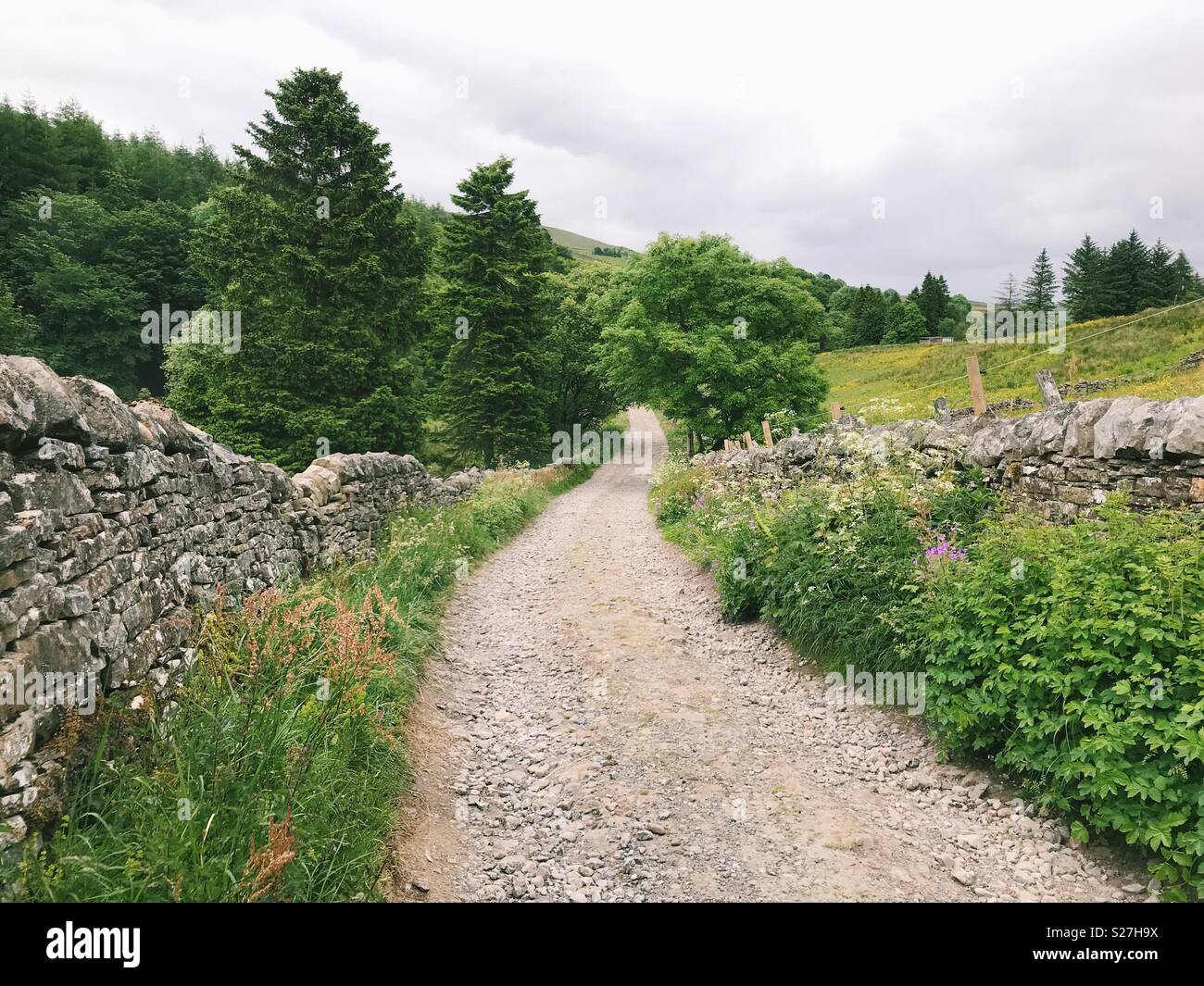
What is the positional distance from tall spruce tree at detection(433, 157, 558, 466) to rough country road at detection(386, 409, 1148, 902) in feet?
68.2

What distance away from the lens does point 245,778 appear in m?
3.49

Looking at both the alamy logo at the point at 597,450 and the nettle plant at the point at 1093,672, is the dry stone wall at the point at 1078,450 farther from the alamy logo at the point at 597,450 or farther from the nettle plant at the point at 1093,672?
the alamy logo at the point at 597,450

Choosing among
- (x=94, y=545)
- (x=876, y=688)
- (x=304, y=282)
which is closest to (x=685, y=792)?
(x=876, y=688)

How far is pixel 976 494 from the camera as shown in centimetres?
641

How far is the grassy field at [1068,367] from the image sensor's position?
19469mm

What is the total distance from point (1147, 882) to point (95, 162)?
66895 millimetres

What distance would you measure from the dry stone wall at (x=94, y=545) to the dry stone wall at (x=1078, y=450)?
23.7 feet

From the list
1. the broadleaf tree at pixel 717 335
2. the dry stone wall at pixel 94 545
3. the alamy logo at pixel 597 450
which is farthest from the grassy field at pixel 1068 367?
the alamy logo at pixel 597 450

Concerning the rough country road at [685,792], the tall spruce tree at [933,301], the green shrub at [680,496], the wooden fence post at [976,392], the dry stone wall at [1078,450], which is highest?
the tall spruce tree at [933,301]

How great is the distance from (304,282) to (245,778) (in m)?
22.9

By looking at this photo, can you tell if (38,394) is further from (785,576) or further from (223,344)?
(223,344)

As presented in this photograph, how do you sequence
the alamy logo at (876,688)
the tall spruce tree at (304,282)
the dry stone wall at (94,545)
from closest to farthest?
the dry stone wall at (94,545), the alamy logo at (876,688), the tall spruce tree at (304,282)
